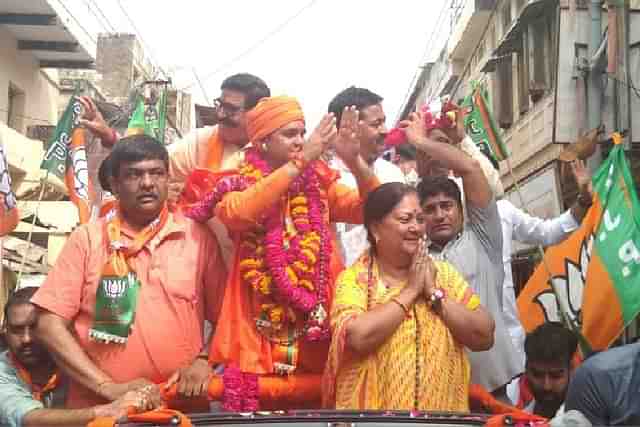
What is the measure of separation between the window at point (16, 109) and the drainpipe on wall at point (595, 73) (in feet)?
45.7

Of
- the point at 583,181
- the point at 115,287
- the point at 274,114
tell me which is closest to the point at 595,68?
the point at 583,181

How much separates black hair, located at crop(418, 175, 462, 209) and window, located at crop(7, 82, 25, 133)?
1736cm

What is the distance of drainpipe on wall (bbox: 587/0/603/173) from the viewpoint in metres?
9.56

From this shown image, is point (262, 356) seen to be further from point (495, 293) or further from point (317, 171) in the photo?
point (495, 293)

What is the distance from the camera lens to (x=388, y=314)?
Result: 2.90m

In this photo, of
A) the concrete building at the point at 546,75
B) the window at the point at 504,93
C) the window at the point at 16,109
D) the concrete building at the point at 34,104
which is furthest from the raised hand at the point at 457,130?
the window at the point at 16,109

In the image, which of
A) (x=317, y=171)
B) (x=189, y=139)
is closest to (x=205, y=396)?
(x=317, y=171)

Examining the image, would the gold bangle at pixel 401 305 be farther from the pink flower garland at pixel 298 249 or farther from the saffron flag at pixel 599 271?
the saffron flag at pixel 599 271

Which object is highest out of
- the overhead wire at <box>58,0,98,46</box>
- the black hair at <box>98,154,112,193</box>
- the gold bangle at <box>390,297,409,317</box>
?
the overhead wire at <box>58,0,98,46</box>

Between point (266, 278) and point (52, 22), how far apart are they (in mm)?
16506

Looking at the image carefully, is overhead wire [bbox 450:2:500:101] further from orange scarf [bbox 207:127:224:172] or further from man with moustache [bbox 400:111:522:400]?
man with moustache [bbox 400:111:522:400]

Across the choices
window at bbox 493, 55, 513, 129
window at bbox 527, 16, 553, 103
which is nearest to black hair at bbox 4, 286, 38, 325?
window at bbox 527, 16, 553, 103

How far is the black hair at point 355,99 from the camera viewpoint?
413cm

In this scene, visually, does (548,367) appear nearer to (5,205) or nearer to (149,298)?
(149,298)
